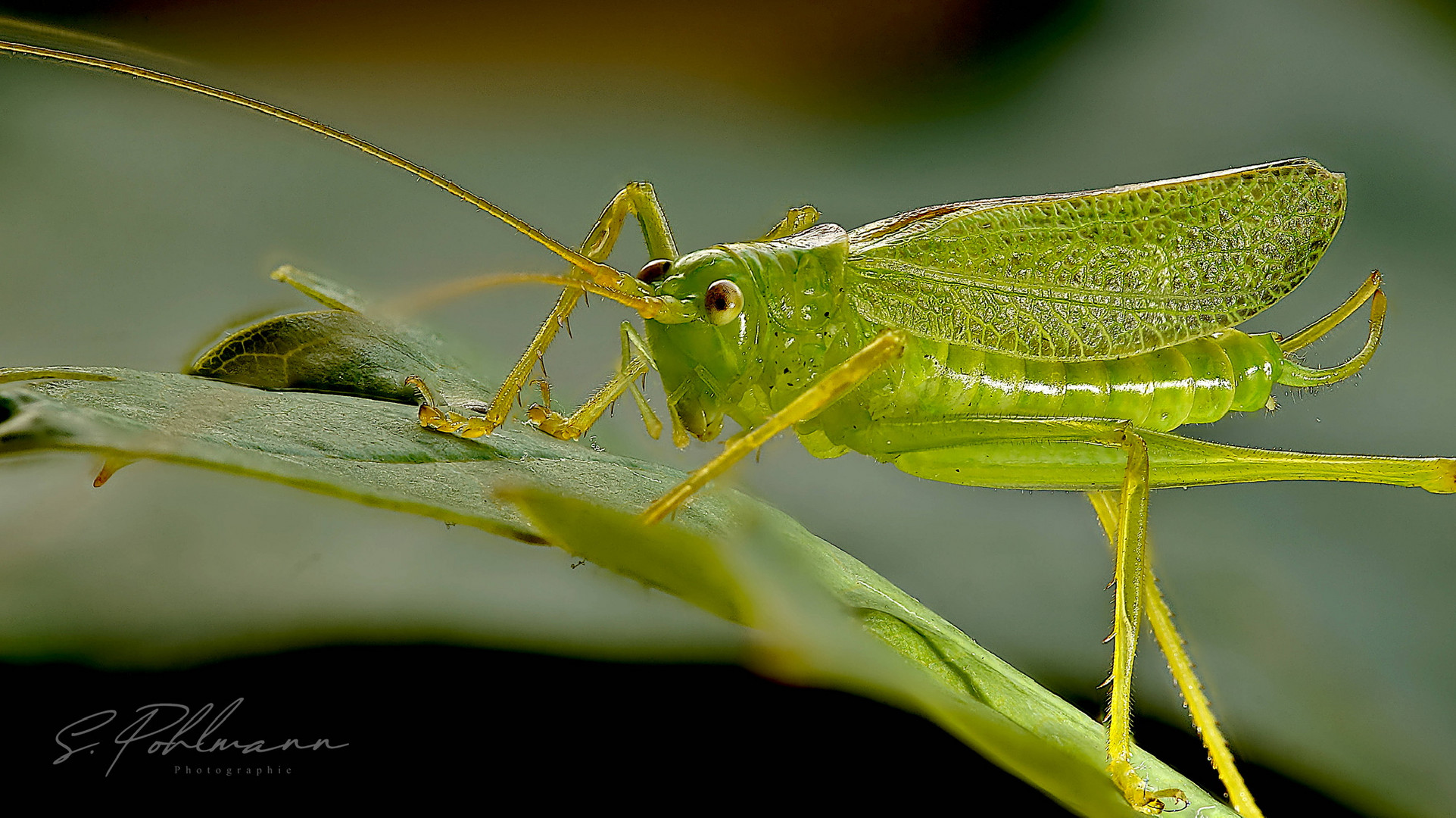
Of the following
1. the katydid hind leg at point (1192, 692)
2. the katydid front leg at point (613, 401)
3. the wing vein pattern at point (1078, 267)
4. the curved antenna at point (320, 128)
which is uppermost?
the wing vein pattern at point (1078, 267)

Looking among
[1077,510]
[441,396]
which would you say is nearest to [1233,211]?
[1077,510]

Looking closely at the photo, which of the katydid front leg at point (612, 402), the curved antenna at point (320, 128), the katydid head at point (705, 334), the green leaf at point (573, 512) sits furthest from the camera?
the katydid head at point (705, 334)

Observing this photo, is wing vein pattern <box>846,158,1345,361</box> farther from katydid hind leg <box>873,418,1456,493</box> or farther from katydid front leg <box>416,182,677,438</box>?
katydid front leg <box>416,182,677,438</box>

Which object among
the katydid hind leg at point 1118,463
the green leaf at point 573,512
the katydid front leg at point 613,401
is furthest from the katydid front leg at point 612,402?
the katydid hind leg at point 1118,463

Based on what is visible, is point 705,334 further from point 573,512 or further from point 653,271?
point 573,512

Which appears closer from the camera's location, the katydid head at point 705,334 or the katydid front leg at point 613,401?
the katydid front leg at point 613,401

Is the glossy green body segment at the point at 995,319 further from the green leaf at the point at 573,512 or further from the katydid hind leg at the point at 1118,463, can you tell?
the green leaf at the point at 573,512

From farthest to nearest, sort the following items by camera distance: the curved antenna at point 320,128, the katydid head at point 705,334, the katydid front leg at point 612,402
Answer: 1. the katydid head at point 705,334
2. the katydid front leg at point 612,402
3. the curved antenna at point 320,128

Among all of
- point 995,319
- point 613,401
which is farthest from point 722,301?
point 995,319
